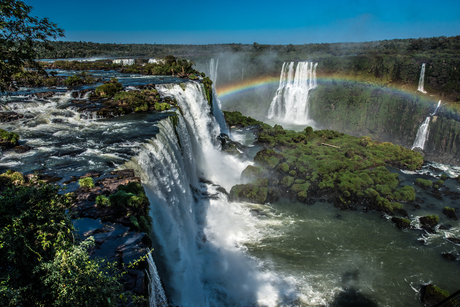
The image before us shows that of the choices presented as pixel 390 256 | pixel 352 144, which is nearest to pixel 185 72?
pixel 352 144

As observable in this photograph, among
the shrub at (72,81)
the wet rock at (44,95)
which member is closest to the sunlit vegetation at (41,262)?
the wet rock at (44,95)

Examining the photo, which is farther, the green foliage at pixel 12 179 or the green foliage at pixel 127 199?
the green foliage at pixel 12 179

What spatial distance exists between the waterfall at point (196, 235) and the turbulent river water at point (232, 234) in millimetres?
49

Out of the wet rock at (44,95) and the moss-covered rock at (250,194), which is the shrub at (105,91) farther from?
the moss-covered rock at (250,194)

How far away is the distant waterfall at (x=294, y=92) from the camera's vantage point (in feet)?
138

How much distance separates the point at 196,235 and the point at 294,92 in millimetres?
34818

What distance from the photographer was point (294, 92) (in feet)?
141

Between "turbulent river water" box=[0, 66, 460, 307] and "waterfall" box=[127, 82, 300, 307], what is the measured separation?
49 mm

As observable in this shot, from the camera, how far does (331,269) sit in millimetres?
11844

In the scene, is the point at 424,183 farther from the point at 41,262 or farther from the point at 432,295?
the point at 41,262

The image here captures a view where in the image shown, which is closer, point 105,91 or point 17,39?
point 17,39

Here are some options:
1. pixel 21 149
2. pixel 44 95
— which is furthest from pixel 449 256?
pixel 44 95

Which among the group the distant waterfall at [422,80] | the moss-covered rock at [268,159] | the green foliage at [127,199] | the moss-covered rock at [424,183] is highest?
the distant waterfall at [422,80]

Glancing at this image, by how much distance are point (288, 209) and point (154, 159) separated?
9311 mm
